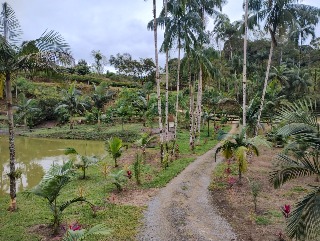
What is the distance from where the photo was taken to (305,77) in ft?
132

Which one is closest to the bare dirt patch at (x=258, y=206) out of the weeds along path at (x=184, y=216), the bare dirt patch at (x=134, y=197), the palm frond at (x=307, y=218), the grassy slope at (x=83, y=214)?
the weeds along path at (x=184, y=216)

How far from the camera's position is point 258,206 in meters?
10.3

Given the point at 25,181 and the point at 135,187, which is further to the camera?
the point at 25,181

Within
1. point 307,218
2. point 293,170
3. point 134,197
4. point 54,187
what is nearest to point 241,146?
point 134,197

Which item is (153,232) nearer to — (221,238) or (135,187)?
(221,238)

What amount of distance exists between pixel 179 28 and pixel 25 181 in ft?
35.4

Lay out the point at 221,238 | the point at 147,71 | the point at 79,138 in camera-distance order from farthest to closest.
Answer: the point at 147,71, the point at 79,138, the point at 221,238

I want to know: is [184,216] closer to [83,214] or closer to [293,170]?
[83,214]

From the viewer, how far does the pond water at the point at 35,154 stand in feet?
49.2

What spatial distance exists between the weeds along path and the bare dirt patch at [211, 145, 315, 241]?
382mm

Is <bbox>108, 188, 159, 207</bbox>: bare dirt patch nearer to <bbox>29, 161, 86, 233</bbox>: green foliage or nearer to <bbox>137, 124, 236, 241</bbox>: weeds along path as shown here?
<bbox>137, 124, 236, 241</bbox>: weeds along path

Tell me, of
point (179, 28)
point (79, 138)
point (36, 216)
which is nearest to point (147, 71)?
point (79, 138)

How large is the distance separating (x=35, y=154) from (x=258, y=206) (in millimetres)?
16448

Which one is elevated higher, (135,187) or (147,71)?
(147,71)
